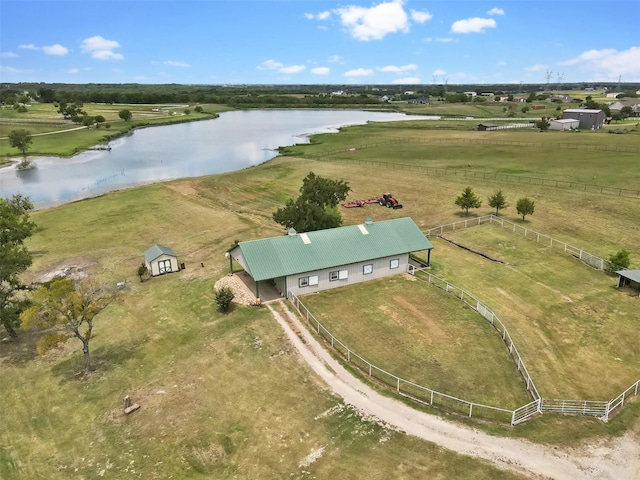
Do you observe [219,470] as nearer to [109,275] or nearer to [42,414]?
[42,414]

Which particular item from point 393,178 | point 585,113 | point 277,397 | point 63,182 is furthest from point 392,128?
point 277,397

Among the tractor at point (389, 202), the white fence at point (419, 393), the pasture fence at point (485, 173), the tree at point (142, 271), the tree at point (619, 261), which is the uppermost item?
the pasture fence at point (485, 173)

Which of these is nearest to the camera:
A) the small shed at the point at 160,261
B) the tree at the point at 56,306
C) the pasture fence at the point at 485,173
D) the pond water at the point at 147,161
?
the tree at the point at 56,306

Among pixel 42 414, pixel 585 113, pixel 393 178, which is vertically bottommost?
pixel 42 414

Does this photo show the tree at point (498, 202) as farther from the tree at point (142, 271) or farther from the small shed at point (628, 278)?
the tree at point (142, 271)

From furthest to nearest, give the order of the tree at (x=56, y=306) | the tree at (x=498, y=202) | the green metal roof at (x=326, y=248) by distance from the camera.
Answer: the tree at (x=498, y=202) < the green metal roof at (x=326, y=248) < the tree at (x=56, y=306)

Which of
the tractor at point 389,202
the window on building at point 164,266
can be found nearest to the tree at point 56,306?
the window on building at point 164,266
